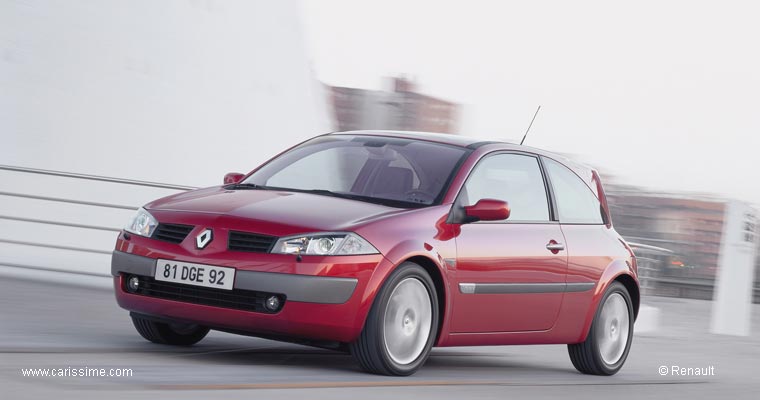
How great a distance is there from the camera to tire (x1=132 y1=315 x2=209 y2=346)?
8.32 m

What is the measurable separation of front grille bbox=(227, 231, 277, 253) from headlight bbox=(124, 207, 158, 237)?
62cm

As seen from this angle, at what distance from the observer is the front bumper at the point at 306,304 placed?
7.18 m

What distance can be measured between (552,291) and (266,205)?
→ 2305 mm

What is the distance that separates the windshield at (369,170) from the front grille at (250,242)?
98cm

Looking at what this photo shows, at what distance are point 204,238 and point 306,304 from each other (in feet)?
2.31

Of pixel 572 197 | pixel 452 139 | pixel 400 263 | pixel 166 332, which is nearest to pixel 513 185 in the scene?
pixel 452 139

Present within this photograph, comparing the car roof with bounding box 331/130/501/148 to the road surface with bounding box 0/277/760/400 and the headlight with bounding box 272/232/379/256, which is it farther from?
the headlight with bounding box 272/232/379/256

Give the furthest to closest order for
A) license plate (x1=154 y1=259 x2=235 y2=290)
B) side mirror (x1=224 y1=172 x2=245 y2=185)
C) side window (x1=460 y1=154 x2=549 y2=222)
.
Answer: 1. side mirror (x1=224 y1=172 x2=245 y2=185)
2. side window (x1=460 y1=154 x2=549 y2=222)
3. license plate (x1=154 y1=259 x2=235 y2=290)

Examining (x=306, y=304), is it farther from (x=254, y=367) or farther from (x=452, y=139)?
(x=452, y=139)

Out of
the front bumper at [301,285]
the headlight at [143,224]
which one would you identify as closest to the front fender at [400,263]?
the front bumper at [301,285]

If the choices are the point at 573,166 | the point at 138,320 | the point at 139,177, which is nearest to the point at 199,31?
the point at 139,177

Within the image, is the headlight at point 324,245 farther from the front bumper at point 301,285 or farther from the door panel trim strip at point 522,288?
the door panel trim strip at point 522,288

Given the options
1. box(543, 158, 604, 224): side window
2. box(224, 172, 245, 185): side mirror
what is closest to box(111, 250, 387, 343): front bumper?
box(224, 172, 245, 185): side mirror

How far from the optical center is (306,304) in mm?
7191
